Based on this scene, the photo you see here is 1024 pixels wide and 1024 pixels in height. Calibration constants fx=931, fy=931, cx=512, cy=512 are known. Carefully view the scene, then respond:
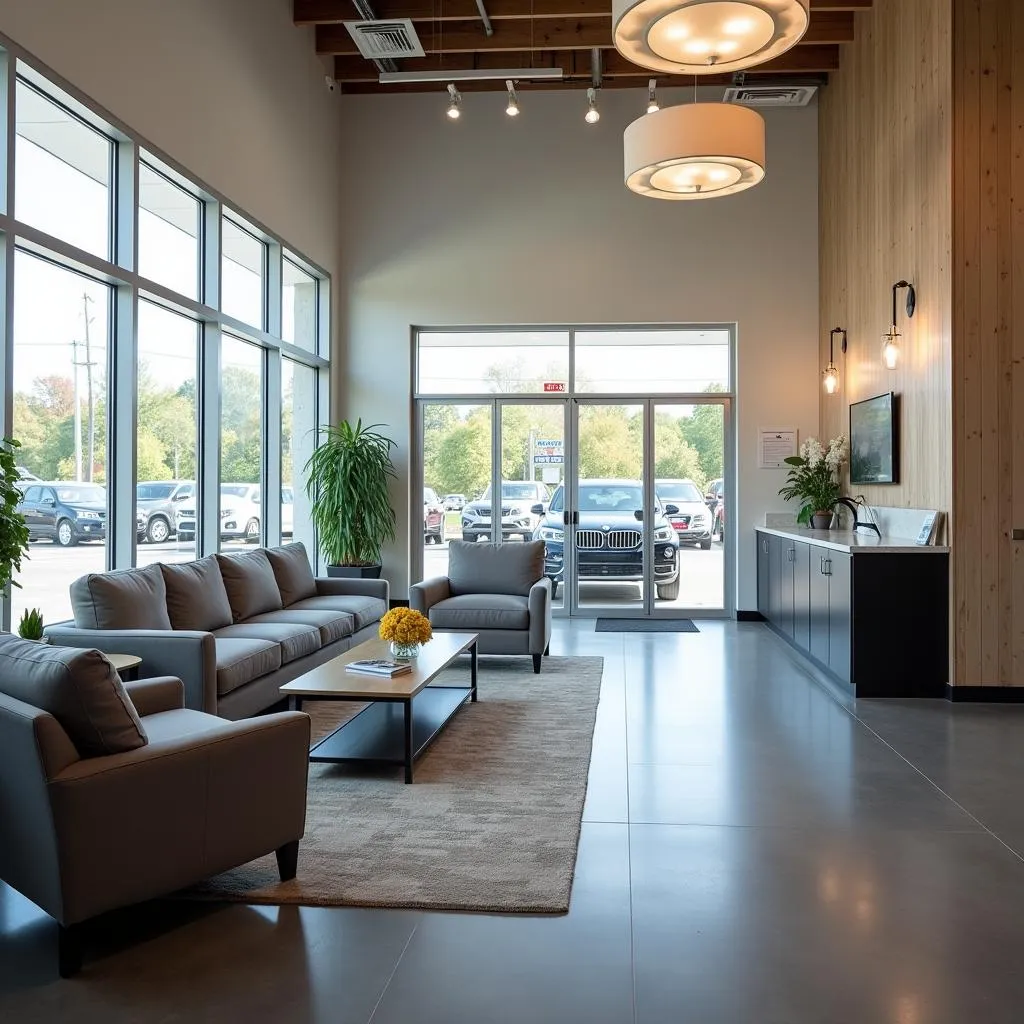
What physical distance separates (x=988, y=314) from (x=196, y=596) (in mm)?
5027

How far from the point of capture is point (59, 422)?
496cm

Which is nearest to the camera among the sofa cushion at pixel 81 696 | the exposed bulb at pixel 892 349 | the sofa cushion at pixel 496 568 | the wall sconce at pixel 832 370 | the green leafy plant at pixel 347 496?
the sofa cushion at pixel 81 696

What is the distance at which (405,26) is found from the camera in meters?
7.30

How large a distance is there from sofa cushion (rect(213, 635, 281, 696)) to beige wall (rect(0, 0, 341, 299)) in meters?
2.96

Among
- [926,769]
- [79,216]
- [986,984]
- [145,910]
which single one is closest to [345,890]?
[145,910]

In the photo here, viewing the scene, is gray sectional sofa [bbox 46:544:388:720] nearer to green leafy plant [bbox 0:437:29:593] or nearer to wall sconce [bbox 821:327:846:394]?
green leafy plant [bbox 0:437:29:593]

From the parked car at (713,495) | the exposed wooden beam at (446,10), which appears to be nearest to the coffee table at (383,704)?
the parked car at (713,495)

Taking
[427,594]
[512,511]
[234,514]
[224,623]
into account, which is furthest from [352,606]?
[512,511]

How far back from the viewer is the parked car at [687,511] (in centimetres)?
955

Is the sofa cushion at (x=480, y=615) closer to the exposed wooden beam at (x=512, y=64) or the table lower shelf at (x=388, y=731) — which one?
the table lower shelf at (x=388, y=731)

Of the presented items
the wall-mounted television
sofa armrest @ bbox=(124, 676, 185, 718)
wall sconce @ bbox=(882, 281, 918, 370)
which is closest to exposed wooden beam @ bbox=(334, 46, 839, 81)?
wall sconce @ bbox=(882, 281, 918, 370)

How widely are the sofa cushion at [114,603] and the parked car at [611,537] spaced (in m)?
5.22

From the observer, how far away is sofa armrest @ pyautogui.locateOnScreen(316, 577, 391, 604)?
23.9ft

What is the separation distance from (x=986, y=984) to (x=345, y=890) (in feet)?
6.01
